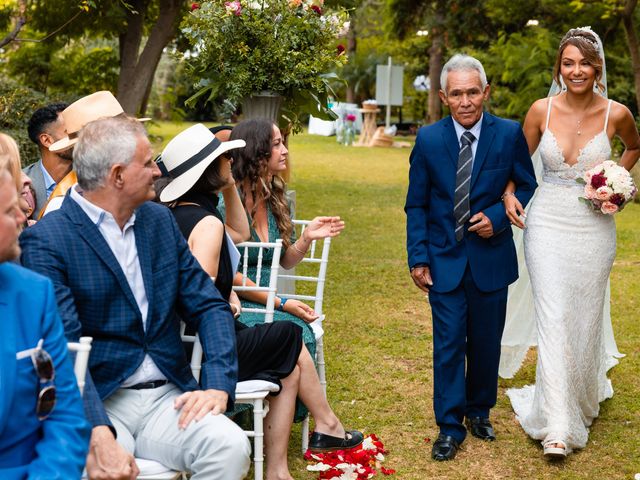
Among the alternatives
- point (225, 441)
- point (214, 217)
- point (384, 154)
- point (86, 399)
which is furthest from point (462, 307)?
point (384, 154)

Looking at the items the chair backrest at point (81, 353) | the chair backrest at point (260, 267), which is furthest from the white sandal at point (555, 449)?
the chair backrest at point (81, 353)

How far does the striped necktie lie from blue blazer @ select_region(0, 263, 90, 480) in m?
2.91

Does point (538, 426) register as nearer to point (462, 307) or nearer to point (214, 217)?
point (462, 307)

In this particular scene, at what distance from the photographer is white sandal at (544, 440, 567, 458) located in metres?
5.29

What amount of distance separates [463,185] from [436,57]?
30326 mm

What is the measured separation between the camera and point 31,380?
2773 millimetres

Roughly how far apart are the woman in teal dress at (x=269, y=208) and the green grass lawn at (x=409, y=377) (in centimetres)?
75

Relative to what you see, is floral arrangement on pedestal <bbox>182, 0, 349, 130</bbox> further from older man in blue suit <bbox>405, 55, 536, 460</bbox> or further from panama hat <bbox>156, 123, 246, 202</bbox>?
panama hat <bbox>156, 123, 246, 202</bbox>

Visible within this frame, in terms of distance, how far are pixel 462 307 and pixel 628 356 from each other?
267 cm

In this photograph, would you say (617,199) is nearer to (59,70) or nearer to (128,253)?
(128,253)

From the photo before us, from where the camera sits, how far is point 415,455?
17.9 feet

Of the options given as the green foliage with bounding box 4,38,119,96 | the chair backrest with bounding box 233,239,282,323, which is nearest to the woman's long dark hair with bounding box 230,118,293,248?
the chair backrest with bounding box 233,239,282,323

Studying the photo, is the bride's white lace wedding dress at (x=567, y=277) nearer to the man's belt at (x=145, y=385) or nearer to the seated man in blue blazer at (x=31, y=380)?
the man's belt at (x=145, y=385)

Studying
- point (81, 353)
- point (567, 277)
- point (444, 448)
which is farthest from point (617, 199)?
point (81, 353)
